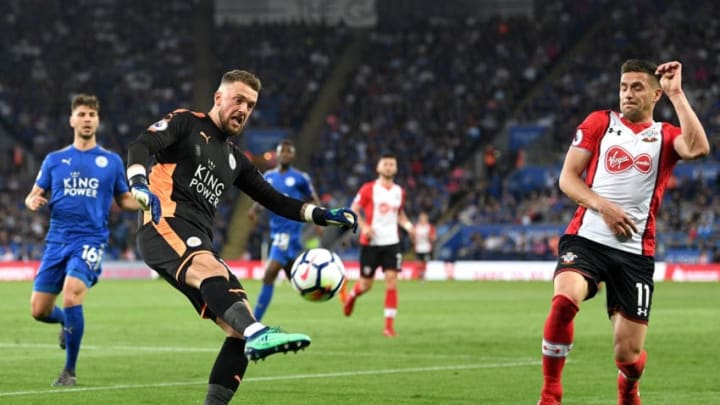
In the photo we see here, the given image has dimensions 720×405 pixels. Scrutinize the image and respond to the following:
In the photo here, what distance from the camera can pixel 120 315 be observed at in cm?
2419

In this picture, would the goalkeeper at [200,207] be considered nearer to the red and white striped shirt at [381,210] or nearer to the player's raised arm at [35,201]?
the player's raised arm at [35,201]

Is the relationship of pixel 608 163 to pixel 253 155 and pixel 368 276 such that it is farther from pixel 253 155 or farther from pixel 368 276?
pixel 253 155

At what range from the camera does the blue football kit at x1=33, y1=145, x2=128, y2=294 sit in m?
12.8

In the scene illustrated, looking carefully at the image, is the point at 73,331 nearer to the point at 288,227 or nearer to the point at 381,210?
the point at 288,227

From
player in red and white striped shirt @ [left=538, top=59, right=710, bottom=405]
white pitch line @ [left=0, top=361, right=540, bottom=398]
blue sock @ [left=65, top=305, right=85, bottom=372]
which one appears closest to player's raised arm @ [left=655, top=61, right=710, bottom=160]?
player in red and white striped shirt @ [left=538, top=59, right=710, bottom=405]

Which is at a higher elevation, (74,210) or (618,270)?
(74,210)

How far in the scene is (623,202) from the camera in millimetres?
9562

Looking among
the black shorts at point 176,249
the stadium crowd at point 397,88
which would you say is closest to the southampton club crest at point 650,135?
the black shorts at point 176,249

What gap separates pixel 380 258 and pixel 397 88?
110 feet

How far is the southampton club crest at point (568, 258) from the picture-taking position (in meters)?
9.44

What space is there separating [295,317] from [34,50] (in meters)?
36.0

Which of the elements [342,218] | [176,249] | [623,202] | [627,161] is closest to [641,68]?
[627,161]

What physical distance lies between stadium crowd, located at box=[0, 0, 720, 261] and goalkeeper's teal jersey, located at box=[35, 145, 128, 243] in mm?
30862

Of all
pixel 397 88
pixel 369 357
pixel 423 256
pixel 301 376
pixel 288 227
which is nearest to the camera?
pixel 301 376
